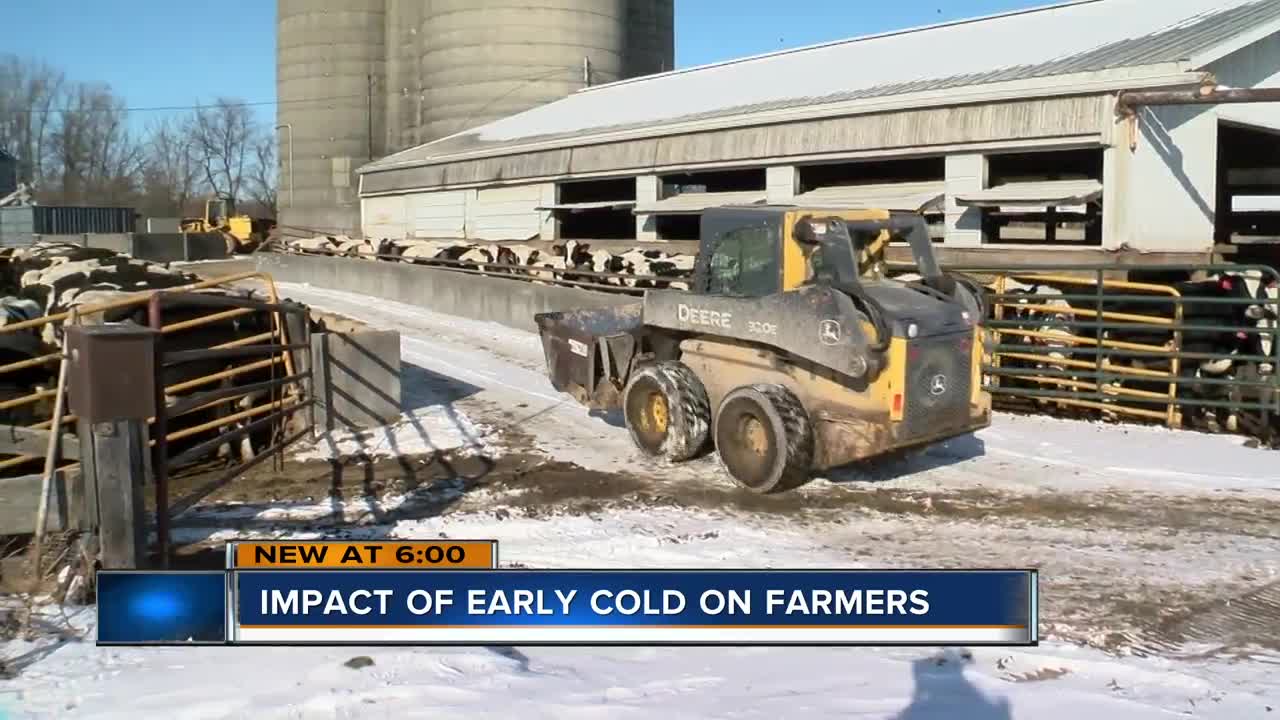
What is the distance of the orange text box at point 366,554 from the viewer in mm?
6328

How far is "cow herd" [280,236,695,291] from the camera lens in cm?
2014

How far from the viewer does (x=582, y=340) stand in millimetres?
11938

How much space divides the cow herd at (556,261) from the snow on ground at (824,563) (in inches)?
229

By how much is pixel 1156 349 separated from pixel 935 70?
10.1 m

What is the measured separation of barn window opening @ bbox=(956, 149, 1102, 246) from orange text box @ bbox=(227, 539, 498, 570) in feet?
39.7

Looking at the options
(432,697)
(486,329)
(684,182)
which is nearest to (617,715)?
(432,697)

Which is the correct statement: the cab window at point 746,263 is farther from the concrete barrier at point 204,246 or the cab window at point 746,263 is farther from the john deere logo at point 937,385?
the concrete barrier at point 204,246

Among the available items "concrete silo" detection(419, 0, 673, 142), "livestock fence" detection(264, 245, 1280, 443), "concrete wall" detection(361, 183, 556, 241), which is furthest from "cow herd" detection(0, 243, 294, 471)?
"concrete silo" detection(419, 0, 673, 142)

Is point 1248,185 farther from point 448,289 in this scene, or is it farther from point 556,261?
point 448,289

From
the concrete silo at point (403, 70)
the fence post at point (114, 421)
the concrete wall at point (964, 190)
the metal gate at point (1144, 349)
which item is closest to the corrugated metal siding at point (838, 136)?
the concrete wall at point (964, 190)

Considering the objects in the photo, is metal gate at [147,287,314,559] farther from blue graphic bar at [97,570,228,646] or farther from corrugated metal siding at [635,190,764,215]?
corrugated metal siding at [635,190,764,215]

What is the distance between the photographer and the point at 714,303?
10391 millimetres

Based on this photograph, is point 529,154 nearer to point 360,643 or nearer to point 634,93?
point 634,93

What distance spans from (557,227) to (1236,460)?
20.2m
